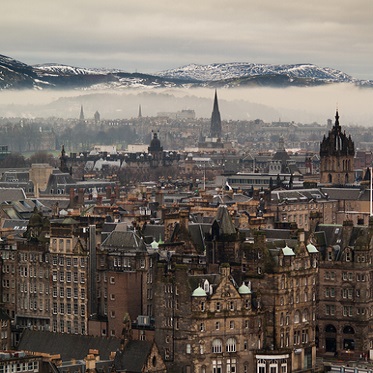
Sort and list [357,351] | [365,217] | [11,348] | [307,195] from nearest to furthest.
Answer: [11,348] < [357,351] < [365,217] < [307,195]

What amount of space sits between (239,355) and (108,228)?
24.2 meters

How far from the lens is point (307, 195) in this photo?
18562 centimetres

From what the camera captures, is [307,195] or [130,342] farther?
[307,195]

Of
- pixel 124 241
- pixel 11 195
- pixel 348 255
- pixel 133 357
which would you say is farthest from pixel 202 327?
pixel 11 195

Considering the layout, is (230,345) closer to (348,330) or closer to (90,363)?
(90,363)

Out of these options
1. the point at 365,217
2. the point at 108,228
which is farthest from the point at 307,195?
the point at 108,228

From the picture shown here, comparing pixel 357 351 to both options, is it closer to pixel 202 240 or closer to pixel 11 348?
pixel 202 240

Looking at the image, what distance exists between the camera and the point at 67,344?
11019 centimetres

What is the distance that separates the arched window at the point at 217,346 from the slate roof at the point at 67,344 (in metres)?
6.11

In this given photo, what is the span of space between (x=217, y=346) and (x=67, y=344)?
10171mm

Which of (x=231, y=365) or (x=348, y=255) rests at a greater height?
(x=348, y=255)

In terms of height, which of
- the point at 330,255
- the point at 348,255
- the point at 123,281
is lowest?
the point at 123,281

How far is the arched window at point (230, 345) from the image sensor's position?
108 metres

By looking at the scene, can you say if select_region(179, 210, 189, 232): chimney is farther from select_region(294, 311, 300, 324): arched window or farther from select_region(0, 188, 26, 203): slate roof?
select_region(0, 188, 26, 203): slate roof
